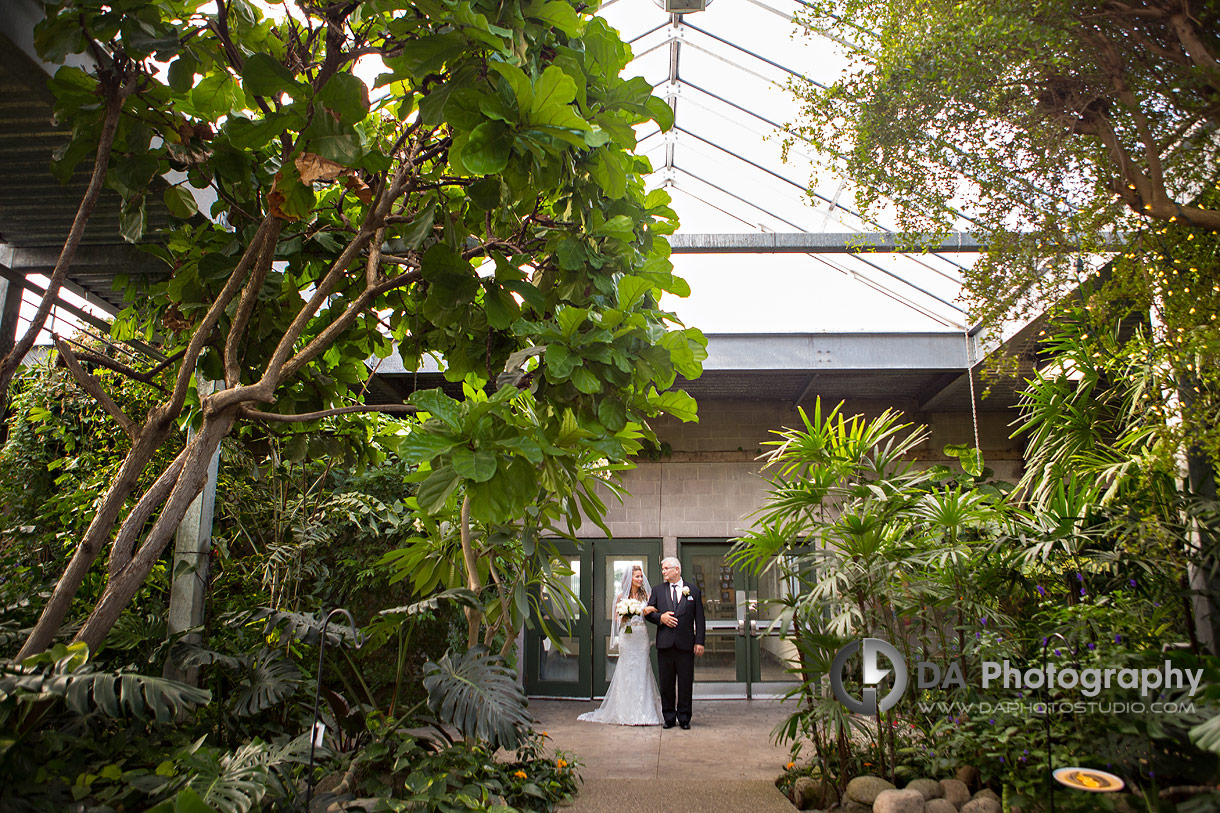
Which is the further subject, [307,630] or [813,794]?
[813,794]

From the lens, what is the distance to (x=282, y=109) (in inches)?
81.7

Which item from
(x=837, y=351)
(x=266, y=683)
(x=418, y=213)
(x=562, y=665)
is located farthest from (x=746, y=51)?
(x=562, y=665)

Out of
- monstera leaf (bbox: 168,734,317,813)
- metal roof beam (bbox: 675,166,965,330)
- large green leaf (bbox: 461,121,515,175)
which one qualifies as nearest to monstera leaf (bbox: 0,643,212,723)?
monstera leaf (bbox: 168,734,317,813)

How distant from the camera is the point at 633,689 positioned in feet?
23.6

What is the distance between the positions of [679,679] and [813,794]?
298cm

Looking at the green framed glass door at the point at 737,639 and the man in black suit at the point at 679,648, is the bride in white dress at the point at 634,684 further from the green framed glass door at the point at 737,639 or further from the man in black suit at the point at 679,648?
the green framed glass door at the point at 737,639

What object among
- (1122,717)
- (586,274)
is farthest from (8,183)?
(1122,717)

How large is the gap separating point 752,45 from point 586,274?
4.47m

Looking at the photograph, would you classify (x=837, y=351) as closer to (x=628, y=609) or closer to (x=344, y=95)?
(x=628, y=609)

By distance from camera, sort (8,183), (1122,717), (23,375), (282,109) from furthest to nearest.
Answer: (23,375) < (8,183) < (1122,717) < (282,109)

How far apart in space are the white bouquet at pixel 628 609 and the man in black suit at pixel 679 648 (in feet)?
0.73

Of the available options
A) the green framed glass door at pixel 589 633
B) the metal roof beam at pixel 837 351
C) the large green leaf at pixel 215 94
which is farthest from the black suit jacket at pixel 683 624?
the large green leaf at pixel 215 94

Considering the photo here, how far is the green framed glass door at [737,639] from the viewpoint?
30.0 feet

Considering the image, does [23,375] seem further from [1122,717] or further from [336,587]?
[1122,717]
